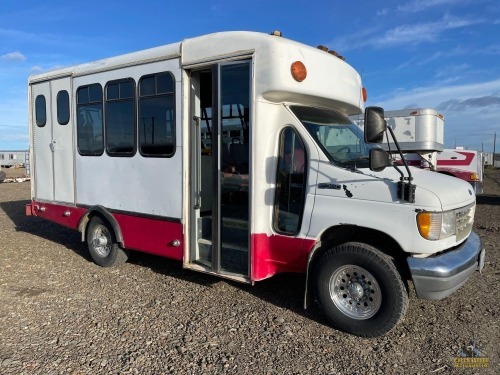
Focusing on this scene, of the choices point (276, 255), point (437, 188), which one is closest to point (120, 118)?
point (276, 255)

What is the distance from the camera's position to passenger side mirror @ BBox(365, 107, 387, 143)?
12.7ft

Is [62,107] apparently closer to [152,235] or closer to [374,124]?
[152,235]

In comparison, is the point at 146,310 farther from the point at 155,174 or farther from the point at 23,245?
the point at 23,245

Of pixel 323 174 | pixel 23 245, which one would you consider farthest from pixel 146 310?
pixel 23 245

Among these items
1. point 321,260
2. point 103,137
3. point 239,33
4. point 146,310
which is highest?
point 239,33

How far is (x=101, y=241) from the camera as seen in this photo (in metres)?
6.72

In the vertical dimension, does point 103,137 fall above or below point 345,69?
below

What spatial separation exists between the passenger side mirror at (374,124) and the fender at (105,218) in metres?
3.82

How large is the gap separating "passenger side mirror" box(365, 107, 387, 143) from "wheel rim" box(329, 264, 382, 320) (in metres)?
1.25

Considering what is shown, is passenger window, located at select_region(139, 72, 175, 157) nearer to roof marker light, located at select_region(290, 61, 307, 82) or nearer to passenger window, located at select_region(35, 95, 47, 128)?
roof marker light, located at select_region(290, 61, 307, 82)

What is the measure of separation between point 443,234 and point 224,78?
2790 millimetres

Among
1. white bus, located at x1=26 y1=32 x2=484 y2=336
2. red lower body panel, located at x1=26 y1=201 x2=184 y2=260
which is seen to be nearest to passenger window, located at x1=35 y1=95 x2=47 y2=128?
white bus, located at x1=26 y1=32 x2=484 y2=336

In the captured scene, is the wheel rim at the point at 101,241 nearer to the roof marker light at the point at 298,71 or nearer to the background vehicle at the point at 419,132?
the roof marker light at the point at 298,71

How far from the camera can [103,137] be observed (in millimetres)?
6375
